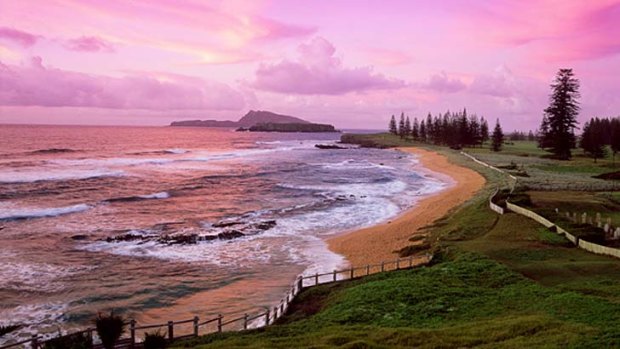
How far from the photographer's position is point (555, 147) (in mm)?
80438

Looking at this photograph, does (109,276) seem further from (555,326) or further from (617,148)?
(617,148)

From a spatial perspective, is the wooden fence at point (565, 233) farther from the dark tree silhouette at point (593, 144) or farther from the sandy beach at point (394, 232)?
the dark tree silhouette at point (593, 144)

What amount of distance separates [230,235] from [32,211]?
1928 cm

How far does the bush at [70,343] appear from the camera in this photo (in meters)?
13.1

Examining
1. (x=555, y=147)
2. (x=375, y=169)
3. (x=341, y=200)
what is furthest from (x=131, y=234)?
(x=555, y=147)

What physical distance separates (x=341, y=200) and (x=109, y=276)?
92.2 feet

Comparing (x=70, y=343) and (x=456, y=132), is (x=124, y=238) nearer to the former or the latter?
(x=70, y=343)

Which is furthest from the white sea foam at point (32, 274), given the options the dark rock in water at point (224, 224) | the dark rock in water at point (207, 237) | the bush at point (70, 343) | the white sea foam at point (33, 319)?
the dark rock in water at point (224, 224)

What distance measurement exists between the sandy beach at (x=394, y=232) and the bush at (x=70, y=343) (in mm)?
16268

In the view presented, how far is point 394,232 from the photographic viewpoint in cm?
3403

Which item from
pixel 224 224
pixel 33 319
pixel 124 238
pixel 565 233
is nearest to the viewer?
pixel 33 319

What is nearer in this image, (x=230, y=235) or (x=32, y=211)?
(x=230, y=235)

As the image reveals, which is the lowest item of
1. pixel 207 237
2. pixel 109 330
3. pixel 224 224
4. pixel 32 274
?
pixel 32 274

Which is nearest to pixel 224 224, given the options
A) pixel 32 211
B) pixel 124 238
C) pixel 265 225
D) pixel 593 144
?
pixel 265 225
